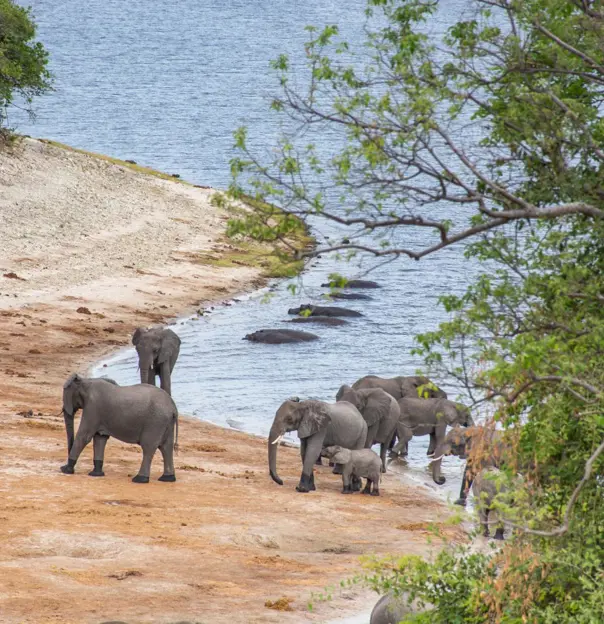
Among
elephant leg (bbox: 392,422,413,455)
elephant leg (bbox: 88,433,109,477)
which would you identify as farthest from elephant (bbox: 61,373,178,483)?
elephant leg (bbox: 392,422,413,455)

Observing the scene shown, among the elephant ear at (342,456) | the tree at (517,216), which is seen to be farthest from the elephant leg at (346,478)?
the tree at (517,216)

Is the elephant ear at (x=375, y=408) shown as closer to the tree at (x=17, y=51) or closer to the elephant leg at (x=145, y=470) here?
the elephant leg at (x=145, y=470)

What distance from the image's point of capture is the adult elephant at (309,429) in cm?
2162

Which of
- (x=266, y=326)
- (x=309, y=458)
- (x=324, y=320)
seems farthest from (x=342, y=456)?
(x=324, y=320)

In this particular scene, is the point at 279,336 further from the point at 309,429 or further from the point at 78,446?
the point at 78,446

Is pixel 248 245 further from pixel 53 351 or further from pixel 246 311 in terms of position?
pixel 53 351

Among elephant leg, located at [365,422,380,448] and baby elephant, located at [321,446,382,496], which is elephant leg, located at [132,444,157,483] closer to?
baby elephant, located at [321,446,382,496]

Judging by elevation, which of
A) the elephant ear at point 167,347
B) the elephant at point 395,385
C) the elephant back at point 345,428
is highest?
the elephant ear at point 167,347

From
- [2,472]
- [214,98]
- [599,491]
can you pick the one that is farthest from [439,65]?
[214,98]

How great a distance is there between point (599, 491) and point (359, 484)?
36.5 feet

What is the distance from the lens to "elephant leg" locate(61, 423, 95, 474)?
20281mm

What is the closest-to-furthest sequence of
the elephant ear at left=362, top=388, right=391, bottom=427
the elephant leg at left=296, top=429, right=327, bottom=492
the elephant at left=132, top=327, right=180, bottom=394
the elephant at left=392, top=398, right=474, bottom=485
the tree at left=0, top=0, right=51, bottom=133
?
the elephant leg at left=296, top=429, right=327, bottom=492 → the elephant ear at left=362, top=388, right=391, bottom=427 → the elephant at left=392, top=398, right=474, bottom=485 → the elephant at left=132, top=327, right=180, bottom=394 → the tree at left=0, top=0, right=51, bottom=133

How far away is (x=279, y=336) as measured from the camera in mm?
40656

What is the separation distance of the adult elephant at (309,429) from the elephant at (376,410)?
5.94 ft
